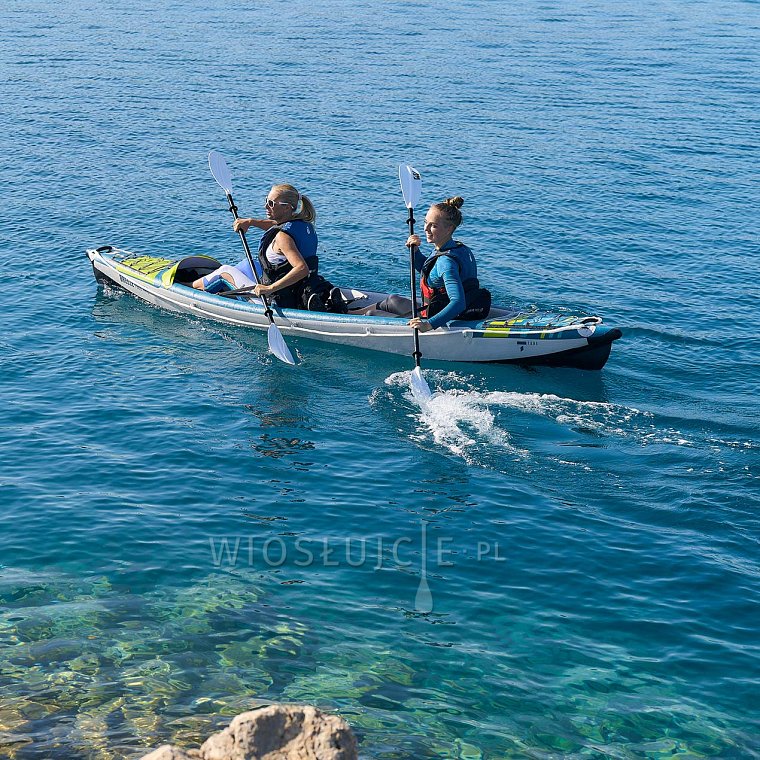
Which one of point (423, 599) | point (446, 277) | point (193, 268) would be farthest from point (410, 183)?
point (423, 599)

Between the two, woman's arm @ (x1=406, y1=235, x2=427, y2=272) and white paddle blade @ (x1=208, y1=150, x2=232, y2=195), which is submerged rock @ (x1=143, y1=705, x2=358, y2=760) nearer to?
woman's arm @ (x1=406, y1=235, x2=427, y2=272)

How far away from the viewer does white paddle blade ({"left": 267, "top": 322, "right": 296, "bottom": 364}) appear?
14.2 meters

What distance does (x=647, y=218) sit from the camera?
20406 mm

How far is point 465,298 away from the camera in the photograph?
45.3ft

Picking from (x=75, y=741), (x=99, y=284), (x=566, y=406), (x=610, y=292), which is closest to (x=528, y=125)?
(x=610, y=292)

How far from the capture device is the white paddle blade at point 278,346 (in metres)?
14.2

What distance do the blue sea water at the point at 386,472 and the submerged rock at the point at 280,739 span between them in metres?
1.87

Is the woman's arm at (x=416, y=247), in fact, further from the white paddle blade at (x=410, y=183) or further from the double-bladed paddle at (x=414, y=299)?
the white paddle blade at (x=410, y=183)

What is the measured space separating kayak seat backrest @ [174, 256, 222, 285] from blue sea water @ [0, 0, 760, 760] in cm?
69

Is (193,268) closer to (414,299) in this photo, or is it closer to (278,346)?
(278,346)

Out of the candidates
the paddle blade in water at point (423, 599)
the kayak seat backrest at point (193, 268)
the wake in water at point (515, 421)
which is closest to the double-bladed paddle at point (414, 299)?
the wake in water at point (515, 421)

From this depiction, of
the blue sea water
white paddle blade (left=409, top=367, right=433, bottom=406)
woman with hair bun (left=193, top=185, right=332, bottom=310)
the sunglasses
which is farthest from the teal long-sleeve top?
the sunglasses

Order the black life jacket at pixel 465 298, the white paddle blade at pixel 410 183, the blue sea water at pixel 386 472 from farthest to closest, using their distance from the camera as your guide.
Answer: the white paddle blade at pixel 410 183 < the black life jacket at pixel 465 298 < the blue sea water at pixel 386 472

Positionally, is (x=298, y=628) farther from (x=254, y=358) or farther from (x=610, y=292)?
(x=610, y=292)
